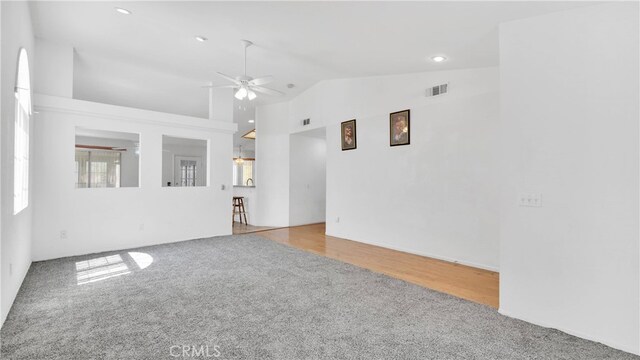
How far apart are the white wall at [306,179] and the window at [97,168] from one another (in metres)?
6.72

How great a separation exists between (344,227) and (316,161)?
2.40 m

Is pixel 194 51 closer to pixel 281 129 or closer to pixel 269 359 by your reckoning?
pixel 281 129

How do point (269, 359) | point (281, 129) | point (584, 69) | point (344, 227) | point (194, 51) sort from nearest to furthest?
point (269, 359) → point (584, 69) → point (194, 51) → point (344, 227) → point (281, 129)

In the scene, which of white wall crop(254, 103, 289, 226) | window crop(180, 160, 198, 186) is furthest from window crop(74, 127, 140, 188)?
white wall crop(254, 103, 289, 226)

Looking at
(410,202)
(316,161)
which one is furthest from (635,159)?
(316,161)

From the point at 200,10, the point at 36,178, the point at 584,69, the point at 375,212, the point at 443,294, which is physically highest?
the point at 200,10

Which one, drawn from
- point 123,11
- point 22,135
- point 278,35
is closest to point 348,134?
point 278,35

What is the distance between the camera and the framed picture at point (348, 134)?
225 inches

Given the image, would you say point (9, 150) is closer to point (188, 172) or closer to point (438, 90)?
point (438, 90)

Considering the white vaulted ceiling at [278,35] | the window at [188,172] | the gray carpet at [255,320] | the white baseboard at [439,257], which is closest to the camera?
the gray carpet at [255,320]

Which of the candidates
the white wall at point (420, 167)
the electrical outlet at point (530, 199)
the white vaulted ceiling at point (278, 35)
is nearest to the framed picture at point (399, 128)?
the white wall at point (420, 167)

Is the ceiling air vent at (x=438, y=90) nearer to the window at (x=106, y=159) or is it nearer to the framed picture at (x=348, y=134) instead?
the framed picture at (x=348, y=134)

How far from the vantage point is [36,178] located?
13.6ft

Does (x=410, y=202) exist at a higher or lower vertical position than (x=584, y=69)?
lower
